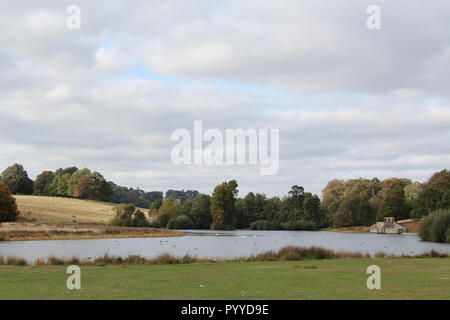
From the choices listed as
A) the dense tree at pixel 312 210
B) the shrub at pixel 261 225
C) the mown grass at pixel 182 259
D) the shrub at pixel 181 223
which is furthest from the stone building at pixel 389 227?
the mown grass at pixel 182 259

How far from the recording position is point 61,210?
131 meters

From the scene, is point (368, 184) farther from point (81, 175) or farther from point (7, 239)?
point (7, 239)

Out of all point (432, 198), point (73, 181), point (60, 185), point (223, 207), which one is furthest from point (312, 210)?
point (60, 185)

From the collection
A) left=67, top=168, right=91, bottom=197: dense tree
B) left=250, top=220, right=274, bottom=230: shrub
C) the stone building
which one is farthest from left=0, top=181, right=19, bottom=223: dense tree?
the stone building

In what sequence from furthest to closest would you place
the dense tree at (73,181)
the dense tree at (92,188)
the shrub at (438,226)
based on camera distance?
the dense tree at (73,181) → the dense tree at (92,188) → the shrub at (438,226)

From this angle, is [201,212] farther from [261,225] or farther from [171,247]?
[171,247]

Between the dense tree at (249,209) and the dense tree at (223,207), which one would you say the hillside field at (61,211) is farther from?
the dense tree at (249,209)

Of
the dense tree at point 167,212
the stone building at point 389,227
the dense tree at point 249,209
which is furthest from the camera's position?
the dense tree at point 249,209

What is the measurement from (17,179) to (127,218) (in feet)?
180

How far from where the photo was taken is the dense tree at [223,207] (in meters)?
156

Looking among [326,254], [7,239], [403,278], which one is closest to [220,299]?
[403,278]

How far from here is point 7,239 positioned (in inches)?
3356

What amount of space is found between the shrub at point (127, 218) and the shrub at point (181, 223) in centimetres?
1300
